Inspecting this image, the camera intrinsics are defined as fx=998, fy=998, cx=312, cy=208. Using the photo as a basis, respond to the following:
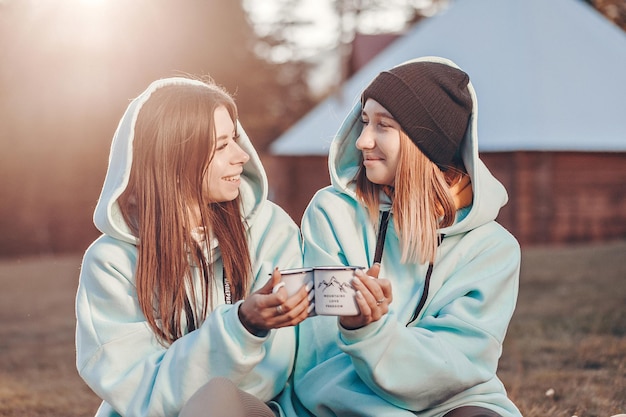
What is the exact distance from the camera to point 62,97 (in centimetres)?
2422

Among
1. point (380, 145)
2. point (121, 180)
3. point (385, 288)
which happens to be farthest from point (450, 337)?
point (121, 180)

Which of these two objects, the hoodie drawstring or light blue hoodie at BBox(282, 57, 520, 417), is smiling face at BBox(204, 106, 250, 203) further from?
the hoodie drawstring

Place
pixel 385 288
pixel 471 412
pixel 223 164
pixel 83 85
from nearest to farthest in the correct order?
pixel 385 288 < pixel 471 412 < pixel 223 164 < pixel 83 85

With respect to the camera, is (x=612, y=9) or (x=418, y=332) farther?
(x=612, y=9)

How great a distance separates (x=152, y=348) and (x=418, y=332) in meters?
0.85

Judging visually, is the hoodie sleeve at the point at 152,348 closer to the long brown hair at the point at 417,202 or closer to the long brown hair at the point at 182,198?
the long brown hair at the point at 182,198

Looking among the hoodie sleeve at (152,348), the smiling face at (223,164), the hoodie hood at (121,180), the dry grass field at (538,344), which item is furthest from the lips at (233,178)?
the dry grass field at (538,344)

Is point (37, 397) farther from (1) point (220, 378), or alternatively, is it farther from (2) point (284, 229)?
(1) point (220, 378)

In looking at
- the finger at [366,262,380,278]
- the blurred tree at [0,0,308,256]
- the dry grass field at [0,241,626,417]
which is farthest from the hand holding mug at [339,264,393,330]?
the blurred tree at [0,0,308,256]

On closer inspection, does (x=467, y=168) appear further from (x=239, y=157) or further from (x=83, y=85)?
(x=83, y=85)

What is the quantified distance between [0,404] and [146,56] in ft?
59.8

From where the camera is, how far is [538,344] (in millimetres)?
7832

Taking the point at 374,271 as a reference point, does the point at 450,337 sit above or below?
below

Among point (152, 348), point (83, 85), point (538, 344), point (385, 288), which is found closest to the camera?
point (385, 288)
